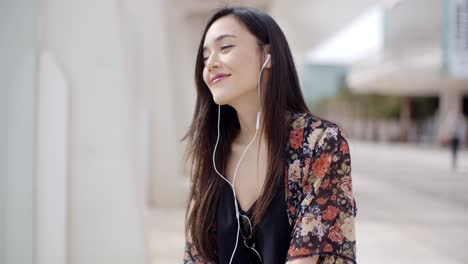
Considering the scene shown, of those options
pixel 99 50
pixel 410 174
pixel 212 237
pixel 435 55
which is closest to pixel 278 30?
pixel 212 237

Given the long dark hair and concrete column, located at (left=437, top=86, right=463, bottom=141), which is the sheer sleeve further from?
concrete column, located at (left=437, top=86, right=463, bottom=141)

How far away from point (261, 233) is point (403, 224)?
19.0 feet

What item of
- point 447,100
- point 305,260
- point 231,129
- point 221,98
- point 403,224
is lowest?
point 403,224

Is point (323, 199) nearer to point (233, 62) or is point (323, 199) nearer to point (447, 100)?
point (233, 62)

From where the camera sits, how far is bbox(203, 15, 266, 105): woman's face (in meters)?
1.84

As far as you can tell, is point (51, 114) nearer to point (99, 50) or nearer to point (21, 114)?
point (21, 114)

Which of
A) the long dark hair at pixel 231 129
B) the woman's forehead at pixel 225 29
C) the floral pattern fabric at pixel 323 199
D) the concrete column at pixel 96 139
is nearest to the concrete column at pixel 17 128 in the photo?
the concrete column at pixel 96 139

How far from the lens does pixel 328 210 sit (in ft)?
5.32

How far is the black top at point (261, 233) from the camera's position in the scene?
1721mm

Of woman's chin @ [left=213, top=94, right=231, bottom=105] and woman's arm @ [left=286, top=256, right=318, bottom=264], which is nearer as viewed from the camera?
woman's arm @ [left=286, top=256, right=318, bottom=264]

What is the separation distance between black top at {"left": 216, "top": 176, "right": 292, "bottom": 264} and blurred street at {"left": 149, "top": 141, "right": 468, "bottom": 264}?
3435 mm

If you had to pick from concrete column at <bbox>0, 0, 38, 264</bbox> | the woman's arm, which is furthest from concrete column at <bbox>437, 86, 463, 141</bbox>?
the woman's arm

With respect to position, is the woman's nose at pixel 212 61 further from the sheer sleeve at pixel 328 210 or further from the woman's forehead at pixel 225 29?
the sheer sleeve at pixel 328 210

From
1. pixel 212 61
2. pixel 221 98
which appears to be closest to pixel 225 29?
pixel 212 61
